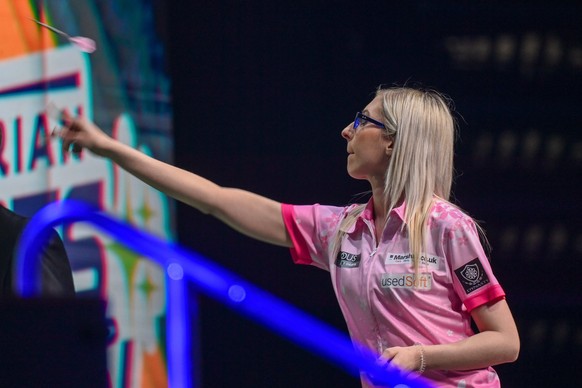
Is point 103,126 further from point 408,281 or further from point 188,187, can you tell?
point 408,281

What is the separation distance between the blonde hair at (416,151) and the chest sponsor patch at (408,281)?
16cm

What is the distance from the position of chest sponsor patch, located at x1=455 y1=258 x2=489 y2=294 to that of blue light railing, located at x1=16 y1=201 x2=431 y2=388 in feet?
2.94

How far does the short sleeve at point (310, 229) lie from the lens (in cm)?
233

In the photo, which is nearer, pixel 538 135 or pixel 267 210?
pixel 267 210

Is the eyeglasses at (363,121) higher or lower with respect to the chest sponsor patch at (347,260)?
higher

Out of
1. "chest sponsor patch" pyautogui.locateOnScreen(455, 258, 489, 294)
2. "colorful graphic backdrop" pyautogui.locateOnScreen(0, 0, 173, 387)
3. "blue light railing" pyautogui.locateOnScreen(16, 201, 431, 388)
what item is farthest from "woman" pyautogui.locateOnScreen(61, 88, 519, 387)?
"colorful graphic backdrop" pyautogui.locateOnScreen(0, 0, 173, 387)

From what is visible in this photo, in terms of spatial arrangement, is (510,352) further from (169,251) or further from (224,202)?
(169,251)

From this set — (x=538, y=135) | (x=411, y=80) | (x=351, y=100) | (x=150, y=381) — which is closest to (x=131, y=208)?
(x=150, y=381)

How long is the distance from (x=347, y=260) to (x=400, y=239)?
15 cm

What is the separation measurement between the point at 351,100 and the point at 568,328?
123cm

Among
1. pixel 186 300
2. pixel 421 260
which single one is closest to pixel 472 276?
pixel 421 260

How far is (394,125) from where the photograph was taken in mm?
2250

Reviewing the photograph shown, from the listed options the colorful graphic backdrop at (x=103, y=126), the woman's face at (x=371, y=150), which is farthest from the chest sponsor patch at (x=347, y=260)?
the colorful graphic backdrop at (x=103, y=126)

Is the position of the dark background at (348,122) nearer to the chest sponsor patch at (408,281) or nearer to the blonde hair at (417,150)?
the blonde hair at (417,150)
